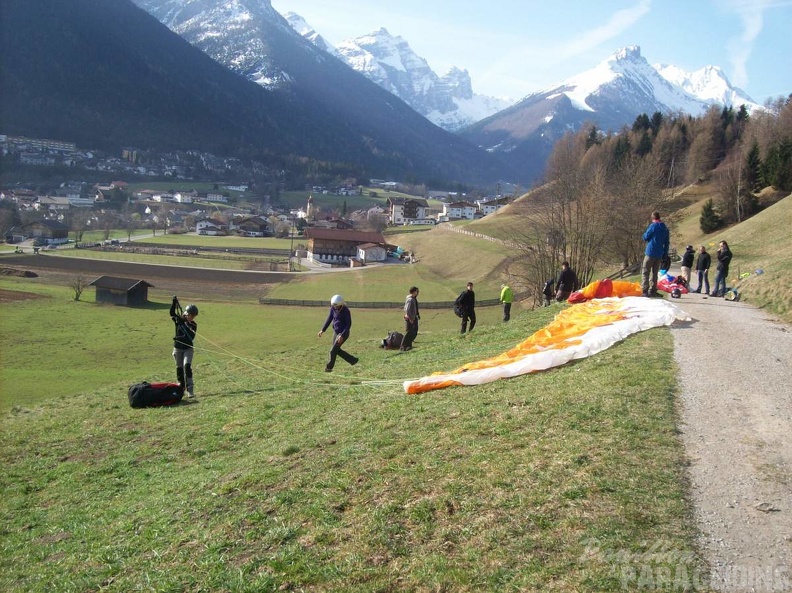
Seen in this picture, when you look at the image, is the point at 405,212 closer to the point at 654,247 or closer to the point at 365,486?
the point at 654,247

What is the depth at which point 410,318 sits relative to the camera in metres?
20.9

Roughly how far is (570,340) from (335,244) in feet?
326

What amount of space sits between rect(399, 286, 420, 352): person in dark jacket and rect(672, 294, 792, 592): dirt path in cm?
923

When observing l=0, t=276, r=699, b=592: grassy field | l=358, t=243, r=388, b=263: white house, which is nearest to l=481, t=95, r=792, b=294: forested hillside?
l=358, t=243, r=388, b=263: white house

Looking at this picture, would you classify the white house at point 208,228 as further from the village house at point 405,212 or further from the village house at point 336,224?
the village house at point 405,212

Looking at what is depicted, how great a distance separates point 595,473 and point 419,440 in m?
2.59

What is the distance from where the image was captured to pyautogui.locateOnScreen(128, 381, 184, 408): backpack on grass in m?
14.7

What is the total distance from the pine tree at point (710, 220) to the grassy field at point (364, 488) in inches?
2245

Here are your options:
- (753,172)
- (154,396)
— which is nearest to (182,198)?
(753,172)

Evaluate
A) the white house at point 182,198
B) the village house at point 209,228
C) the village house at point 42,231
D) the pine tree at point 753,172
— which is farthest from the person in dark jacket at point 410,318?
the white house at point 182,198

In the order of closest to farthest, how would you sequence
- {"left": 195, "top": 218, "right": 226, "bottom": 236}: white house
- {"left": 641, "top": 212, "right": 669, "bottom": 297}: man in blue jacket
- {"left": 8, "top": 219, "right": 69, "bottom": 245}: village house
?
{"left": 641, "top": 212, "right": 669, "bottom": 297}: man in blue jacket < {"left": 8, "top": 219, "right": 69, "bottom": 245}: village house < {"left": 195, "top": 218, "right": 226, "bottom": 236}: white house

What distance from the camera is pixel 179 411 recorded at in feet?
45.7

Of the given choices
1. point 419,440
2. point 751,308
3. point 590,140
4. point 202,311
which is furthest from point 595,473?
point 590,140

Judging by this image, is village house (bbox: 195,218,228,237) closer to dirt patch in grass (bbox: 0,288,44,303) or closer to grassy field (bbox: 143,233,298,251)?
grassy field (bbox: 143,233,298,251)
